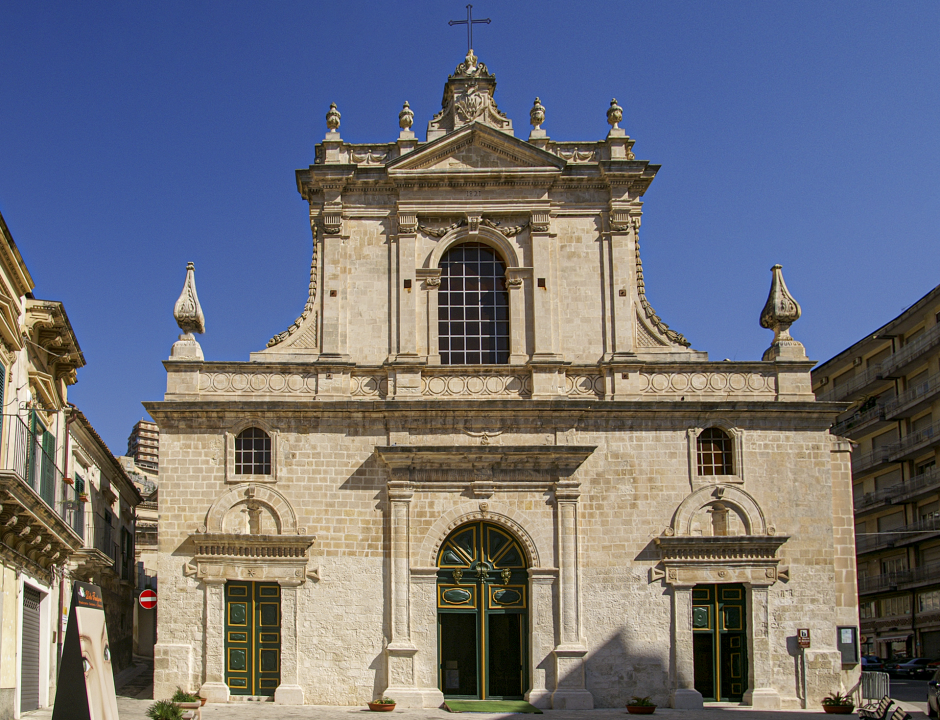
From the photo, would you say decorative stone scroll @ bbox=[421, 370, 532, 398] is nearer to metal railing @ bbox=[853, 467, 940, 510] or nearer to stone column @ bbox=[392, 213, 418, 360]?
stone column @ bbox=[392, 213, 418, 360]

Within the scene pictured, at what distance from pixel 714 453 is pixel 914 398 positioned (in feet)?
73.4

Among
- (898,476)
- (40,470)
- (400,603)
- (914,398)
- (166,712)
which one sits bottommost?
(166,712)

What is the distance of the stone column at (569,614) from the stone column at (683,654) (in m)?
1.94

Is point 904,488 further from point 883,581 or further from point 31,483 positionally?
point 31,483

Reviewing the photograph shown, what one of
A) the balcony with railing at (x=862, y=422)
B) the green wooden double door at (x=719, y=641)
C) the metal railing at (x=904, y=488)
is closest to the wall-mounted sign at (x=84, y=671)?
the green wooden double door at (x=719, y=641)

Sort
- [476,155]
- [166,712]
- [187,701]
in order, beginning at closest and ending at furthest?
[166,712]
[187,701]
[476,155]

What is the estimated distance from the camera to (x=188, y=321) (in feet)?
80.4

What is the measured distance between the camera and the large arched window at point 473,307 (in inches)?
1005

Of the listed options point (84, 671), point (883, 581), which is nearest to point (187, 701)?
point (84, 671)

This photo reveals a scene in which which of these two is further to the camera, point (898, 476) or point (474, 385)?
point (898, 476)

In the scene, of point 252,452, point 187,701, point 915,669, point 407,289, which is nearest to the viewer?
point 187,701

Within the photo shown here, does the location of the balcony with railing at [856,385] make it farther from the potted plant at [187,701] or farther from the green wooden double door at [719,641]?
the potted plant at [187,701]

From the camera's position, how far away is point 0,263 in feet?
60.4

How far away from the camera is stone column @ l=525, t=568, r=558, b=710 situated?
75.4 ft
